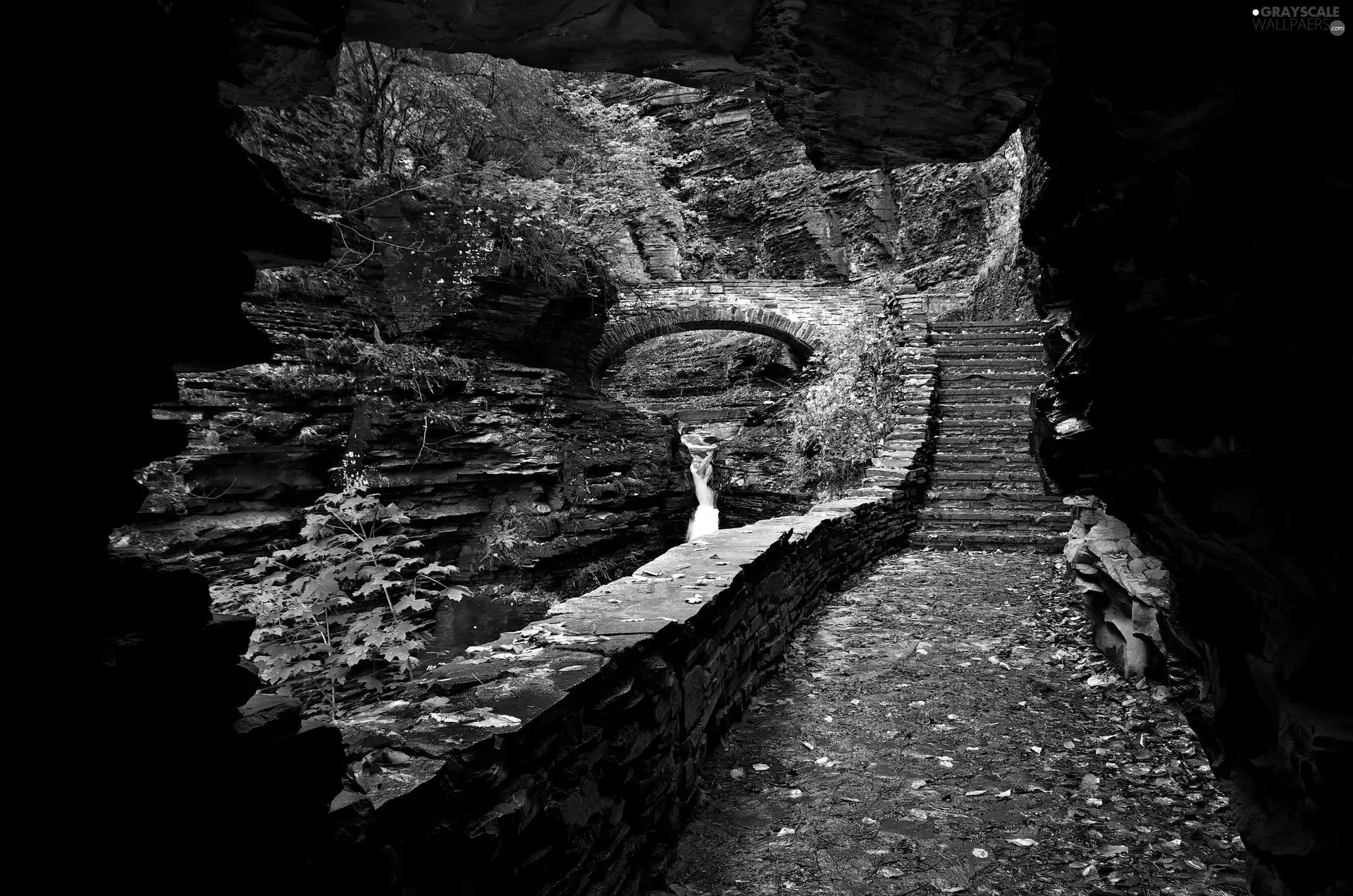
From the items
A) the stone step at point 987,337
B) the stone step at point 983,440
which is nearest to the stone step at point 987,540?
the stone step at point 983,440

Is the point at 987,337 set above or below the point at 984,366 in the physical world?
above

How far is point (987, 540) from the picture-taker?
8.60 meters

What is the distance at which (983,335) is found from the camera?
12.9 meters

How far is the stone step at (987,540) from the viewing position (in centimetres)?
824

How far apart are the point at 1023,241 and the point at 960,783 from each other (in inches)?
97.5

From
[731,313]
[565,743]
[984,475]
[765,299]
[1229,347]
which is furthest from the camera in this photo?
[765,299]

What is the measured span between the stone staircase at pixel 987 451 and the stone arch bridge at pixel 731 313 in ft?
7.84

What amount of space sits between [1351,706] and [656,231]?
832 inches

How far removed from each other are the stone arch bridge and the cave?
1254cm

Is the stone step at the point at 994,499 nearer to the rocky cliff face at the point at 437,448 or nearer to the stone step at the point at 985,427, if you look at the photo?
the stone step at the point at 985,427

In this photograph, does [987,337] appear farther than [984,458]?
Yes

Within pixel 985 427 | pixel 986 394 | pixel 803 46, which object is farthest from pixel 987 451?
pixel 803 46

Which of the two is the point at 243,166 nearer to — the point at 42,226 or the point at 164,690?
the point at 42,226

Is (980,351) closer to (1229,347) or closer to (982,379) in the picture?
(982,379)
